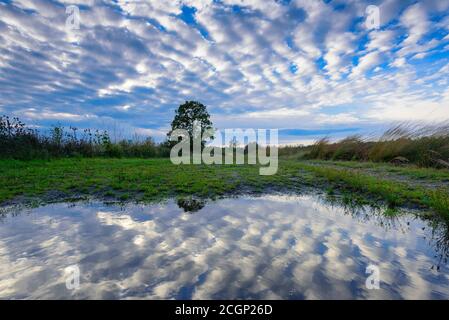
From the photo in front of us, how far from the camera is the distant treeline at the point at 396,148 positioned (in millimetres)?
10475

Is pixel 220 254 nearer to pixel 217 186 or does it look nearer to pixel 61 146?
pixel 217 186

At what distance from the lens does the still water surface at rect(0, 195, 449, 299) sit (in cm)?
246

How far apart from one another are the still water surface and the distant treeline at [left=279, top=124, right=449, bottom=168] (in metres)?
5.10

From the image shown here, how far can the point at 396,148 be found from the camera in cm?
1247

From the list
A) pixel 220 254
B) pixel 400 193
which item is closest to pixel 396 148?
pixel 400 193

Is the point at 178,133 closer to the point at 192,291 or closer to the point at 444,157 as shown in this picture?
the point at 444,157

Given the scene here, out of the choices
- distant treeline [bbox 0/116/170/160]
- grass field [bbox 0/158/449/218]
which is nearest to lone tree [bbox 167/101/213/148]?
distant treeline [bbox 0/116/170/160]

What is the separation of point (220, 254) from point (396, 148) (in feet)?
39.1

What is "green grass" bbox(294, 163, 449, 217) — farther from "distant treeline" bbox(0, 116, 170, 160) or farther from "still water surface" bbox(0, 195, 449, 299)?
"distant treeline" bbox(0, 116, 170, 160)

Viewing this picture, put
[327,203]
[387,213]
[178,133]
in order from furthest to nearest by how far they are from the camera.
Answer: [178,133] < [327,203] < [387,213]

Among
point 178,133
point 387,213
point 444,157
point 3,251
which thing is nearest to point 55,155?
point 178,133

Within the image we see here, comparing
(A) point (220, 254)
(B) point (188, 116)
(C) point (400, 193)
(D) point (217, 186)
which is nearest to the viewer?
(A) point (220, 254)

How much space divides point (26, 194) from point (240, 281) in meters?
5.82
